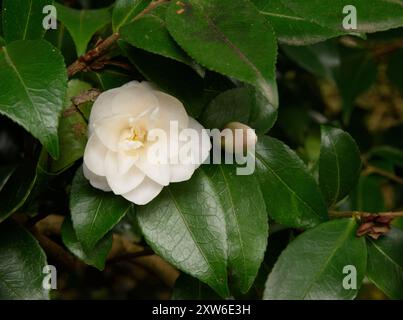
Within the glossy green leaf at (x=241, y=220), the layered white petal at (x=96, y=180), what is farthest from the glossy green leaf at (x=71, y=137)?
the glossy green leaf at (x=241, y=220)

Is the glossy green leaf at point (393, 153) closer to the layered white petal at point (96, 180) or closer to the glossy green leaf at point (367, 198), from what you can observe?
the glossy green leaf at point (367, 198)

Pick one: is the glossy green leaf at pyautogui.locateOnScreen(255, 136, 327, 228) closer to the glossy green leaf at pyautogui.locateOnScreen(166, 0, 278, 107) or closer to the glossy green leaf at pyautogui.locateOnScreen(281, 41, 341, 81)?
the glossy green leaf at pyautogui.locateOnScreen(166, 0, 278, 107)

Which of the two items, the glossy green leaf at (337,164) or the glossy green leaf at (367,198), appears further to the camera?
the glossy green leaf at (367,198)

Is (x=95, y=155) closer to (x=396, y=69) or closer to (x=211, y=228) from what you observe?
(x=211, y=228)

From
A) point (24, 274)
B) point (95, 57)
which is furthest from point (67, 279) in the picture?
point (95, 57)

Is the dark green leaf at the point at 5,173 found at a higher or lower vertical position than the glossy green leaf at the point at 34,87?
lower

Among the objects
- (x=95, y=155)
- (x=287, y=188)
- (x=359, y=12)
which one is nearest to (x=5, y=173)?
(x=95, y=155)

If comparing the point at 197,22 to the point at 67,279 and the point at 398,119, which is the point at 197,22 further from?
the point at 398,119
